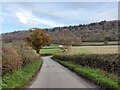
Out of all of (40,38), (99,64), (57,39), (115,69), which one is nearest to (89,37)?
(40,38)

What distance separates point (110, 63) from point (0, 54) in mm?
10843

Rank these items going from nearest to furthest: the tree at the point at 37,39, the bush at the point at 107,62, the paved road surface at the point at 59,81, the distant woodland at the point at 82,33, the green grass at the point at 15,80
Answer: the green grass at the point at 15,80, the paved road surface at the point at 59,81, the bush at the point at 107,62, the distant woodland at the point at 82,33, the tree at the point at 37,39

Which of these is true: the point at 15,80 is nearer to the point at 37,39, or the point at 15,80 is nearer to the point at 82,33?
the point at 37,39

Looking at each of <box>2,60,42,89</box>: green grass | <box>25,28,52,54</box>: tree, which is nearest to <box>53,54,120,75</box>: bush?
<box>2,60,42,89</box>: green grass

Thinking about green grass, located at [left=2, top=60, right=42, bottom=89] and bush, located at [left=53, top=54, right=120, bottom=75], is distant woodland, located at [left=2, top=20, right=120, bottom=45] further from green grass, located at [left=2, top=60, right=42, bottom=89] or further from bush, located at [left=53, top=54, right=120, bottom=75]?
green grass, located at [left=2, top=60, right=42, bottom=89]

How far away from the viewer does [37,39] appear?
119750mm

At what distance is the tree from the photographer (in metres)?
118

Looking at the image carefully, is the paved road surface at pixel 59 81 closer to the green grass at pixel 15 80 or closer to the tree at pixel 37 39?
the green grass at pixel 15 80

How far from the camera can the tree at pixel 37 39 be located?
386ft

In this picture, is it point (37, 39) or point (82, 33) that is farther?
point (82, 33)

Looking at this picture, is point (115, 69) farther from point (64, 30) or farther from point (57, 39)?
point (64, 30)

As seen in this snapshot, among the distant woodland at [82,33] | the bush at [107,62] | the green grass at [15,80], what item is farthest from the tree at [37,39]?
the green grass at [15,80]

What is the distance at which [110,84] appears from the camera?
54.8ft

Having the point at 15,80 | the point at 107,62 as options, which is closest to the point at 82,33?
the point at 107,62
